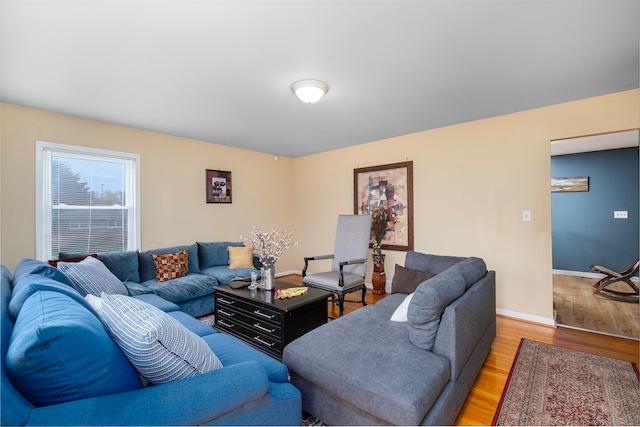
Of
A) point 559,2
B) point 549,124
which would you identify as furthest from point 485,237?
point 559,2

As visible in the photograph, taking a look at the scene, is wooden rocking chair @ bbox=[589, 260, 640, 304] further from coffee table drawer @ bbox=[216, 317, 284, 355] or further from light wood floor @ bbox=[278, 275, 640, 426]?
coffee table drawer @ bbox=[216, 317, 284, 355]

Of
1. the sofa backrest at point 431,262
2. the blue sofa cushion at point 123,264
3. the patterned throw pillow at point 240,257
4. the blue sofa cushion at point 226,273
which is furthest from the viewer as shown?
the patterned throw pillow at point 240,257

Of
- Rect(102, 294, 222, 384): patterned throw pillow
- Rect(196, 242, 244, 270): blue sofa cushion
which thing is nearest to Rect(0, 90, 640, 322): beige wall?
Rect(196, 242, 244, 270): blue sofa cushion

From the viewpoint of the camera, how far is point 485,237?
3629 mm

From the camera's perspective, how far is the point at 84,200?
11.5ft

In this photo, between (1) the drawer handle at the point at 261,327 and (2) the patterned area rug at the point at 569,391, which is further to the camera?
(1) the drawer handle at the point at 261,327

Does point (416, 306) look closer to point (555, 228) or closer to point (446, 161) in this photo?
point (446, 161)

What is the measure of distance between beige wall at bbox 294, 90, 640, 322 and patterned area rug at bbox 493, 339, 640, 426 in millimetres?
982

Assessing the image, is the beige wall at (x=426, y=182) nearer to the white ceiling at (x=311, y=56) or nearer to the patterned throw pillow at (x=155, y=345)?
the white ceiling at (x=311, y=56)

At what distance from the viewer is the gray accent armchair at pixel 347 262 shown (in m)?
3.38

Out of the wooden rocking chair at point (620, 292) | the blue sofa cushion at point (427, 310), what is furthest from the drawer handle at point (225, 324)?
the wooden rocking chair at point (620, 292)

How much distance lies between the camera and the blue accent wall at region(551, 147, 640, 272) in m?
4.91

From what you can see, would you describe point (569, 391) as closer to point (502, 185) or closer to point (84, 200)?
point (502, 185)

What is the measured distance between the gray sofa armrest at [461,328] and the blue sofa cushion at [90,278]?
8.70ft
